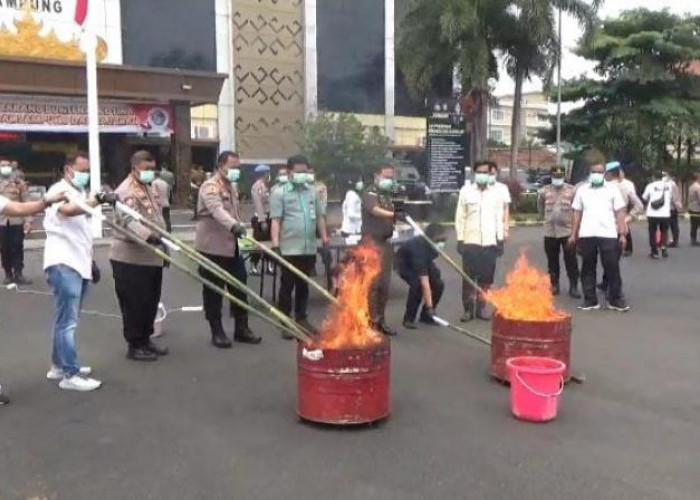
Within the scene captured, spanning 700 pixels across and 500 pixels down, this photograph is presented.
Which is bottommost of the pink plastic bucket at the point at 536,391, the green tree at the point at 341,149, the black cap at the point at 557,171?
the pink plastic bucket at the point at 536,391

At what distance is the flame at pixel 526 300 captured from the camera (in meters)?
5.76

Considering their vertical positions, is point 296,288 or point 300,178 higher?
point 300,178

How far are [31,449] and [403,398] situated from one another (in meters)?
2.46

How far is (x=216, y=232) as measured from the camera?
6738 millimetres

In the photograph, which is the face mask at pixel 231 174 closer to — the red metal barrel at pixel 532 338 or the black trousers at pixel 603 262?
the red metal barrel at pixel 532 338

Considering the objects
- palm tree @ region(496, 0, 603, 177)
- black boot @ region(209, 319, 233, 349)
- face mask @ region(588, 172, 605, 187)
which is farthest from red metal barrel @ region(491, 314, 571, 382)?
palm tree @ region(496, 0, 603, 177)

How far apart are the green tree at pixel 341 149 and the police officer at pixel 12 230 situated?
16.1 meters

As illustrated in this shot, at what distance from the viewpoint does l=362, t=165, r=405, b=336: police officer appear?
7488 mm

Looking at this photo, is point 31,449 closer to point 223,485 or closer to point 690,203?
point 223,485

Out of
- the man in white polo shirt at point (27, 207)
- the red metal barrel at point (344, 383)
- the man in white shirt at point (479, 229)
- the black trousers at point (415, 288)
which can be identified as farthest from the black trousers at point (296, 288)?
the man in white polo shirt at point (27, 207)

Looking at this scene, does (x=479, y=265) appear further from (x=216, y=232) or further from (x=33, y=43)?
(x=33, y=43)

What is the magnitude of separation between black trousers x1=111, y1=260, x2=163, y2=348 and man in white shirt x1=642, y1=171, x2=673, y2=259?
1080cm

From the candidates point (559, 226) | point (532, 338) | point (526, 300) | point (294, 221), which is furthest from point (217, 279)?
point (559, 226)

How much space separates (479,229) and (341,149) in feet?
61.1
